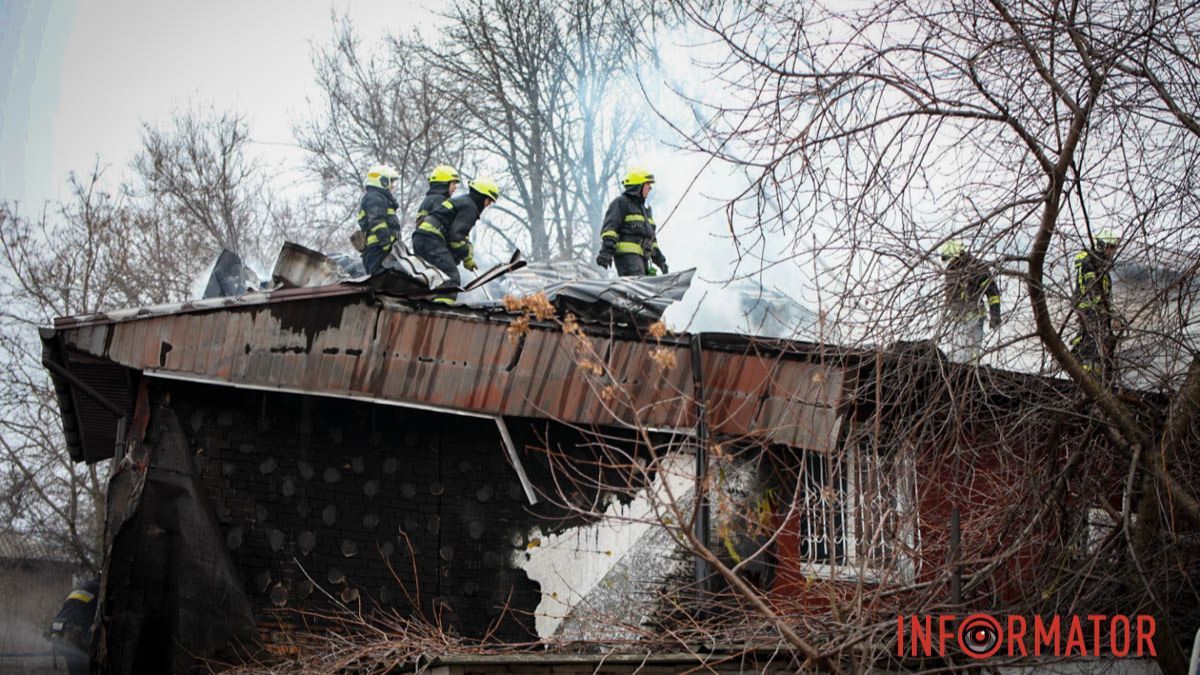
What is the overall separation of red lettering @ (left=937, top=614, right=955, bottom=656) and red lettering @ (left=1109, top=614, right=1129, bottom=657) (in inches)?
34.9

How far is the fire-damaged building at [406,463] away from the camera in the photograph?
869 cm

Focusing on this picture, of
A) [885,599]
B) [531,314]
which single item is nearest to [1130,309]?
[885,599]

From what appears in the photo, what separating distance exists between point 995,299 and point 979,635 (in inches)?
80.6

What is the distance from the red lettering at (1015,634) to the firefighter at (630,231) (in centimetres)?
494

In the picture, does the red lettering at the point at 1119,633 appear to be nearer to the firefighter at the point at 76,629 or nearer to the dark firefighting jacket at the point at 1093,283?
the dark firefighting jacket at the point at 1093,283

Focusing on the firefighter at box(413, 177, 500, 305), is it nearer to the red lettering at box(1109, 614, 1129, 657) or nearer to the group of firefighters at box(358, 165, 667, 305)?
the group of firefighters at box(358, 165, 667, 305)

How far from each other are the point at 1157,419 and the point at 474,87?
1882 cm

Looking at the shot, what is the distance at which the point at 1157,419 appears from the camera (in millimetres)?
6656

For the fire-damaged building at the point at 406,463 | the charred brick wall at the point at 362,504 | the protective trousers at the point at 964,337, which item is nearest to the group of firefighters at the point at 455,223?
the fire-damaged building at the point at 406,463

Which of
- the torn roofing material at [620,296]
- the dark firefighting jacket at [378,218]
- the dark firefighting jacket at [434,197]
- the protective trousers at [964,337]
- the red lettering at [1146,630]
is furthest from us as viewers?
the dark firefighting jacket at [434,197]

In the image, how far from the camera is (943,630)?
6.80 meters

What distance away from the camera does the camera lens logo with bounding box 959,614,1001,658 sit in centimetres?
680

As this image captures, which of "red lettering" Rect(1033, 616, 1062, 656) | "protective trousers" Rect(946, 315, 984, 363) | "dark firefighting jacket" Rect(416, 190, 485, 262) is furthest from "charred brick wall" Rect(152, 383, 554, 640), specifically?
"protective trousers" Rect(946, 315, 984, 363)

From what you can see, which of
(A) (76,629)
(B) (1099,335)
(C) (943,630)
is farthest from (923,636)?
(A) (76,629)
